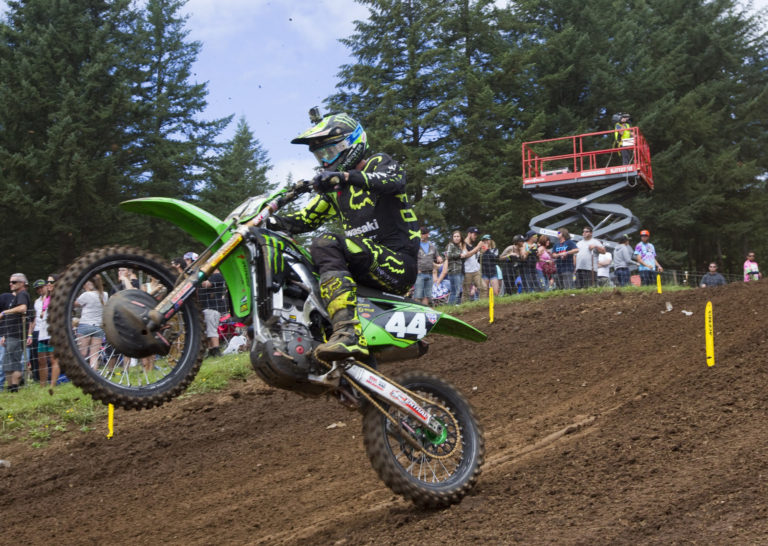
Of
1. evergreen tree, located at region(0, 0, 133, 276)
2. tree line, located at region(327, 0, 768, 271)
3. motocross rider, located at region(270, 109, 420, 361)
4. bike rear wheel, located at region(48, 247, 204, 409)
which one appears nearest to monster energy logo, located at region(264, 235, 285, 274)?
motocross rider, located at region(270, 109, 420, 361)

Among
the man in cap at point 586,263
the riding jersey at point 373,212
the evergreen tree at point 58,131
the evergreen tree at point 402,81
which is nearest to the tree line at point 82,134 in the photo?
the evergreen tree at point 58,131

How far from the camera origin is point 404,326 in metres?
5.28

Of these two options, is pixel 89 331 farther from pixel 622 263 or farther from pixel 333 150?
pixel 622 263

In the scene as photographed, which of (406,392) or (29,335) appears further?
(29,335)

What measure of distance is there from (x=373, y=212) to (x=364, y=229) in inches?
5.6

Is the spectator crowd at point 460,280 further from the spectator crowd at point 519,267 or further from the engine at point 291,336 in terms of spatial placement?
the engine at point 291,336

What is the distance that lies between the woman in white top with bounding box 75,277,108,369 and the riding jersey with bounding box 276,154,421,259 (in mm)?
1307

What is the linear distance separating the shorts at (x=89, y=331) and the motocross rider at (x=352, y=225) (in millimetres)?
1317

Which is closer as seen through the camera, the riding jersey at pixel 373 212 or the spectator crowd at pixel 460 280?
the riding jersey at pixel 373 212

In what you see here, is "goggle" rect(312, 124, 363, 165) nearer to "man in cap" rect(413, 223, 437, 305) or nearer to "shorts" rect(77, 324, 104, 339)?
"shorts" rect(77, 324, 104, 339)

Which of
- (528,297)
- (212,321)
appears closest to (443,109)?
(528,297)

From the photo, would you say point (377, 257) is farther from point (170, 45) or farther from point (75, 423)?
point (170, 45)

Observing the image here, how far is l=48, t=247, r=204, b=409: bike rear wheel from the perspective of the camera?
14.0 ft

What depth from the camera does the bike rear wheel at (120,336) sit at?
4.26m
